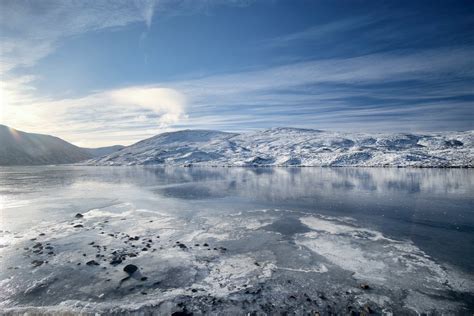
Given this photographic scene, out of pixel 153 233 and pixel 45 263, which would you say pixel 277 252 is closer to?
pixel 153 233

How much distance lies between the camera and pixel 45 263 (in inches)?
675

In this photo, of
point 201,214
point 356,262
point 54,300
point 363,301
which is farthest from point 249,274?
point 201,214

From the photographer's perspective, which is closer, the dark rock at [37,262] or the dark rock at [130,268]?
the dark rock at [130,268]

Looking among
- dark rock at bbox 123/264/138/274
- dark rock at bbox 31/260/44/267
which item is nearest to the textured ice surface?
dark rock at bbox 31/260/44/267

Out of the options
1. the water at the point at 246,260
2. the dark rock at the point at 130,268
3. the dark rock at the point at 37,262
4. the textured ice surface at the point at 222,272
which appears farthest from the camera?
the dark rock at the point at 37,262

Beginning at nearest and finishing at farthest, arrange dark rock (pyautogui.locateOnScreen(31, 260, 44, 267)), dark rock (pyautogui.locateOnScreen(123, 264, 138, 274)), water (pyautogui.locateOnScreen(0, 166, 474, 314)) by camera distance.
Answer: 1. water (pyautogui.locateOnScreen(0, 166, 474, 314))
2. dark rock (pyautogui.locateOnScreen(123, 264, 138, 274))
3. dark rock (pyautogui.locateOnScreen(31, 260, 44, 267))

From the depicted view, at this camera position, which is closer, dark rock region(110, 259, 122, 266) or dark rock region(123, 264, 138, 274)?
dark rock region(123, 264, 138, 274)

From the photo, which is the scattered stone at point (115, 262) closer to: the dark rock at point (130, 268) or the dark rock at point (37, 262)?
the dark rock at point (130, 268)

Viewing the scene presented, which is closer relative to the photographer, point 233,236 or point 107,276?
point 107,276

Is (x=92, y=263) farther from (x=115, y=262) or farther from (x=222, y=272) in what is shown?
(x=222, y=272)

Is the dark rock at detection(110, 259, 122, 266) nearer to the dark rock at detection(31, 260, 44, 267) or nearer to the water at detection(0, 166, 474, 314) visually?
the water at detection(0, 166, 474, 314)

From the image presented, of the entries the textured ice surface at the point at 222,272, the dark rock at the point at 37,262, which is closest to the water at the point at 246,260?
the textured ice surface at the point at 222,272

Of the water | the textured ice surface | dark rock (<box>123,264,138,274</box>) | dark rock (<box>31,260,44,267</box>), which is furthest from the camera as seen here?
dark rock (<box>31,260,44,267</box>)

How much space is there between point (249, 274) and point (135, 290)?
601 centimetres
